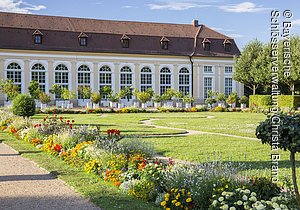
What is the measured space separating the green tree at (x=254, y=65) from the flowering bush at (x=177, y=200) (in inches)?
1445

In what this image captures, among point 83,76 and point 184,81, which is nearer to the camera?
point 83,76

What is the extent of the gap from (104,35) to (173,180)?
126 feet

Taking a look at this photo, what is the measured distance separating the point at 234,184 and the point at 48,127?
9.45 meters

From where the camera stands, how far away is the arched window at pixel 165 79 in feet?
152

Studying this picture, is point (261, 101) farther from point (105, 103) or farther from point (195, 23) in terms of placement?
point (105, 103)

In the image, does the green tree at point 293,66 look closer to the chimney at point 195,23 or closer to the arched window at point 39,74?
the chimney at point 195,23

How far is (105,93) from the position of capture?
43125 mm

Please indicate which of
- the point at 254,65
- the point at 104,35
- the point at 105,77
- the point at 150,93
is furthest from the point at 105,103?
the point at 254,65

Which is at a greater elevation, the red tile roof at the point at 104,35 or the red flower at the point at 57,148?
the red tile roof at the point at 104,35

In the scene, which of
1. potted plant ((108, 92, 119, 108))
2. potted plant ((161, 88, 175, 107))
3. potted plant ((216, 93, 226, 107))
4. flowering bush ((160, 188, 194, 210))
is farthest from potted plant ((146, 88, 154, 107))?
flowering bush ((160, 188, 194, 210))

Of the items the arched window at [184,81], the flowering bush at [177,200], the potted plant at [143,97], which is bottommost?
the flowering bush at [177,200]

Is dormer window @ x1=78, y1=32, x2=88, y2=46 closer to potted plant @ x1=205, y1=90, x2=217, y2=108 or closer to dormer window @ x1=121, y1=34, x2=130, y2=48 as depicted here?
dormer window @ x1=121, y1=34, x2=130, y2=48

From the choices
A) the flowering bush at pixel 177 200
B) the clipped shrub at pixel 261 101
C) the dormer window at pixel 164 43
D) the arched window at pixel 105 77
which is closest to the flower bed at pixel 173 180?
the flowering bush at pixel 177 200

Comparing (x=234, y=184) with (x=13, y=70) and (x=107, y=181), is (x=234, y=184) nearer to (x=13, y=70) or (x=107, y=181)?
(x=107, y=181)
